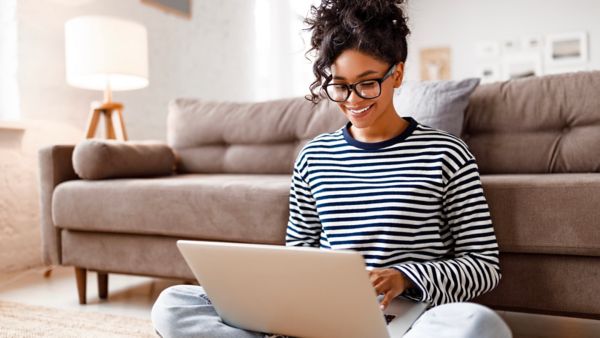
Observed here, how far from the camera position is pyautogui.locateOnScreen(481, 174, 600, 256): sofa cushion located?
109 cm

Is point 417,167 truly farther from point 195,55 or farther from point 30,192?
point 195,55

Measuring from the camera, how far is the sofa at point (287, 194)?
1.14 metres

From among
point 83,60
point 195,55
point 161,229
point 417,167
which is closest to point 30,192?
point 83,60

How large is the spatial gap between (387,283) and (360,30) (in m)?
0.44

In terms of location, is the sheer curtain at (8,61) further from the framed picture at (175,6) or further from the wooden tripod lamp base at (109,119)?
the framed picture at (175,6)

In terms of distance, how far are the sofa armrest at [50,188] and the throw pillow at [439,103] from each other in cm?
115

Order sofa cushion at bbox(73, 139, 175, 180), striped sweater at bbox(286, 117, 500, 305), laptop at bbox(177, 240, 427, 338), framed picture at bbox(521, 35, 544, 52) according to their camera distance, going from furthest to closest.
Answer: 1. framed picture at bbox(521, 35, 544, 52)
2. sofa cushion at bbox(73, 139, 175, 180)
3. striped sweater at bbox(286, 117, 500, 305)
4. laptop at bbox(177, 240, 427, 338)

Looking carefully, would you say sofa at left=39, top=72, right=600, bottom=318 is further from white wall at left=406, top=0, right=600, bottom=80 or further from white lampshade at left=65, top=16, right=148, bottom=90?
white wall at left=406, top=0, right=600, bottom=80

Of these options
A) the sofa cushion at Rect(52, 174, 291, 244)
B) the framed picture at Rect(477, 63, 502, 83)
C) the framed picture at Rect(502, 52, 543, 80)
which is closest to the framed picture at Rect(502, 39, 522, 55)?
the framed picture at Rect(502, 52, 543, 80)

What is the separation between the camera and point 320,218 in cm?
105

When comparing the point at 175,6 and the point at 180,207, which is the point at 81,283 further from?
the point at 175,6

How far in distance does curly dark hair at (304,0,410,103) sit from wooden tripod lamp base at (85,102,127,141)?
1657 mm

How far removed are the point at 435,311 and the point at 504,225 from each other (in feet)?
1.66

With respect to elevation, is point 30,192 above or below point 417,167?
below
